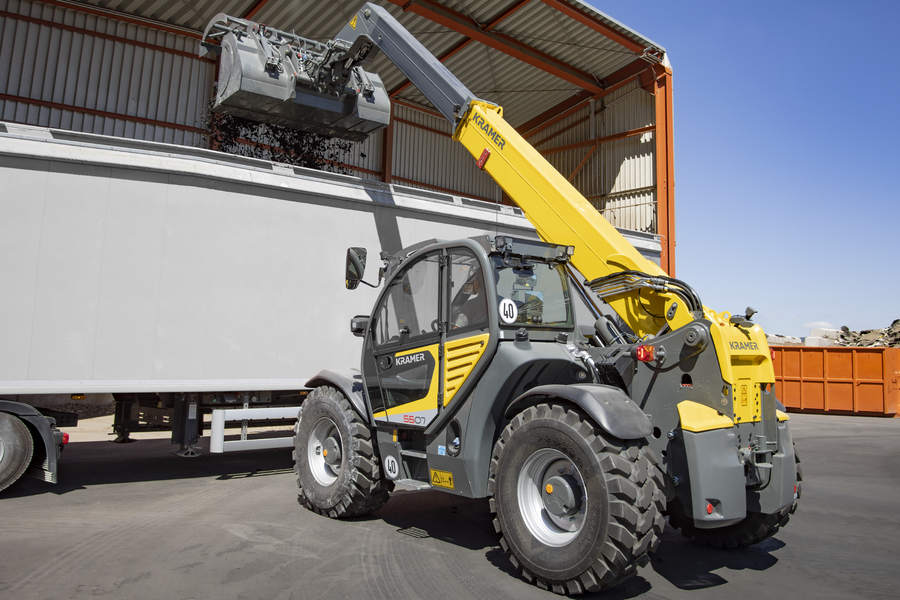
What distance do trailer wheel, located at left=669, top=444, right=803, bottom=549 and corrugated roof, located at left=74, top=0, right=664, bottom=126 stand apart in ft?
41.8

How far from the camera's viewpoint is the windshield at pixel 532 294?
4.50 meters

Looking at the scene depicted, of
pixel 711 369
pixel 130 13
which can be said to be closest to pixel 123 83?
pixel 130 13

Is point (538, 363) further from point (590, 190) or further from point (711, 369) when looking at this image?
point (590, 190)

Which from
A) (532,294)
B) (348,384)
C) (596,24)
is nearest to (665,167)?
(596,24)

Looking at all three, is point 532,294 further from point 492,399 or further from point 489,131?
point 489,131

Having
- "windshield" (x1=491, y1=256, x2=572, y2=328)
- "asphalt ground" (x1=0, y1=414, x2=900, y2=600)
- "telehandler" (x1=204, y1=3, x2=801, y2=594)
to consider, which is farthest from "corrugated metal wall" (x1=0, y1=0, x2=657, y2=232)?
"windshield" (x1=491, y1=256, x2=572, y2=328)

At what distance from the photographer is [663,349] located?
13.5 feet

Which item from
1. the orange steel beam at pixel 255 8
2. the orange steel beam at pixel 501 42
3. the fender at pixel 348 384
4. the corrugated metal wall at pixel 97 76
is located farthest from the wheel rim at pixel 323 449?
the corrugated metal wall at pixel 97 76

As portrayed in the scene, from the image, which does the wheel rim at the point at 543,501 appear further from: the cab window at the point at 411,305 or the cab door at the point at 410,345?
the cab window at the point at 411,305

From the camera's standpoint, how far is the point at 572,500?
3748 millimetres

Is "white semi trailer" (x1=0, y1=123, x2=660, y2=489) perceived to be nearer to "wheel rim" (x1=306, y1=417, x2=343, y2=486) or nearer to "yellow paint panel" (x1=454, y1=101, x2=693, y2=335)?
"wheel rim" (x1=306, y1=417, x2=343, y2=486)

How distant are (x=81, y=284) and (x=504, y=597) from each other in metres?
5.38

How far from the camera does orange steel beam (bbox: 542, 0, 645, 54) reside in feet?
47.1

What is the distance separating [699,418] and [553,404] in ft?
3.00
